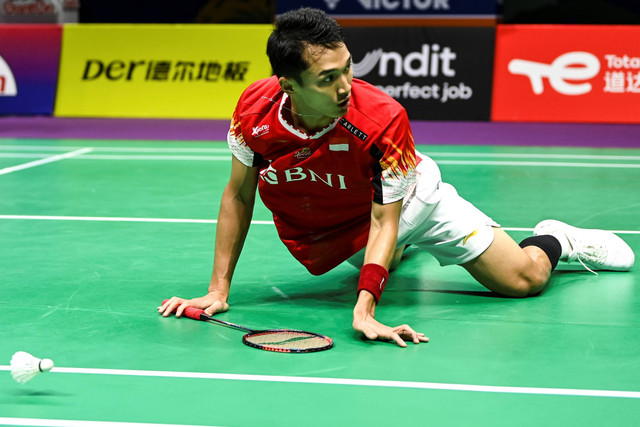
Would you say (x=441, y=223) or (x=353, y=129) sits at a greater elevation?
(x=353, y=129)

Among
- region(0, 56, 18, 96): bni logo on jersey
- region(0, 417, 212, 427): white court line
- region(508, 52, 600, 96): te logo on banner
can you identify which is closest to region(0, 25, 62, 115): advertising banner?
region(0, 56, 18, 96): bni logo on jersey

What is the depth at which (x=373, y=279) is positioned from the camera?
3387 millimetres

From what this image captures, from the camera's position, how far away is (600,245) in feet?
14.7

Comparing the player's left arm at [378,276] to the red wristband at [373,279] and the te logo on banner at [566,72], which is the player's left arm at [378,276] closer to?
the red wristband at [373,279]

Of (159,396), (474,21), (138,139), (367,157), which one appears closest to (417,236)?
(367,157)

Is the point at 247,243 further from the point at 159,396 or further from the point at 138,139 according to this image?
the point at 138,139

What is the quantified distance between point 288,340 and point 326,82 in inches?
38.2

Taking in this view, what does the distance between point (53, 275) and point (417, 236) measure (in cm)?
179

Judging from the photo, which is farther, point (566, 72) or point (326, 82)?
point (566, 72)

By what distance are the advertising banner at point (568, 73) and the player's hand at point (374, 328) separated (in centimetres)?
706

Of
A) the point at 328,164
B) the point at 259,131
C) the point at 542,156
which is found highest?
the point at 259,131

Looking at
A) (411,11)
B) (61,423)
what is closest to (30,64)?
(411,11)

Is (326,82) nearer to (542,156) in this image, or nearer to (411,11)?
(542,156)

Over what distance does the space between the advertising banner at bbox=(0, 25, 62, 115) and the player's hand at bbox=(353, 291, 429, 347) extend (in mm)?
8247
